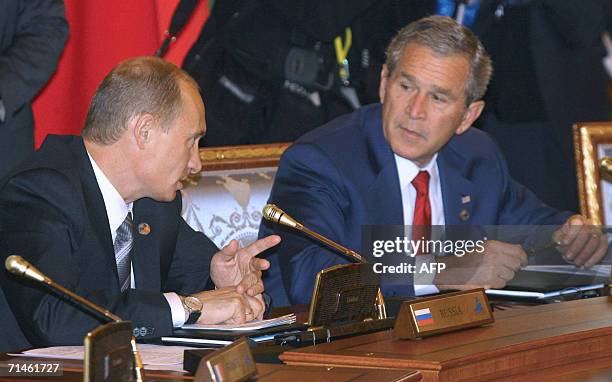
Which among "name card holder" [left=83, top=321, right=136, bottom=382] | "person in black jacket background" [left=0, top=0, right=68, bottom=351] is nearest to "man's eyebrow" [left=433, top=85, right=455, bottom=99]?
"person in black jacket background" [left=0, top=0, right=68, bottom=351]

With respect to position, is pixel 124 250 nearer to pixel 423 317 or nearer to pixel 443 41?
pixel 423 317

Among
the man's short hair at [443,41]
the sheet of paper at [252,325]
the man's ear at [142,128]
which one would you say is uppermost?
the man's short hair at [443,41]

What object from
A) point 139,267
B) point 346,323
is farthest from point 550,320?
point 139,267

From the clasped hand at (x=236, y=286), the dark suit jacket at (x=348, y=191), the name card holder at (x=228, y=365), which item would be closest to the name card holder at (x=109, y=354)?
the name card holder at (x=228, y=365)

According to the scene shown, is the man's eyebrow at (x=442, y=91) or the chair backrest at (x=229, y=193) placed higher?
the man's eyebrow at (x=442, y=91)

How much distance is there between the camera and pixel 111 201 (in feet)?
10.2

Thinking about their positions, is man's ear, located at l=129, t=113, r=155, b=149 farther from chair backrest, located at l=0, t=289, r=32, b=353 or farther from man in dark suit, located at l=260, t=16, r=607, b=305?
man in dark suit, located at l=260, t=16, r=607, b=305

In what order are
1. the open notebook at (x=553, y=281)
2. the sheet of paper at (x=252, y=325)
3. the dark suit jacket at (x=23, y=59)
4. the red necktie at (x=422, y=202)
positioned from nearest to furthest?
the sheet of paper at (x=252, y=325) → the open notebook at (x=553, y=281) → the red necktie at (x=422, y=202) → the dark suit jacket at (x=23, y=59)

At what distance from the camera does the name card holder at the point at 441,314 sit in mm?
2480

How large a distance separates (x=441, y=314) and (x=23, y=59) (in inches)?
90.7

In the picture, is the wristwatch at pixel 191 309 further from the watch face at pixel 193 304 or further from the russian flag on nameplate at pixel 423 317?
the russian flag on nameplate at pixel 423 317

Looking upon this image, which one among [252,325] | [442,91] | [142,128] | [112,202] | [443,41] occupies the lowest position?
[252,325]

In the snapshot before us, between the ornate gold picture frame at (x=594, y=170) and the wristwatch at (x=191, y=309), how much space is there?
2032 millimetres

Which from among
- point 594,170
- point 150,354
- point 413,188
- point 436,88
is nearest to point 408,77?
point 436,88
